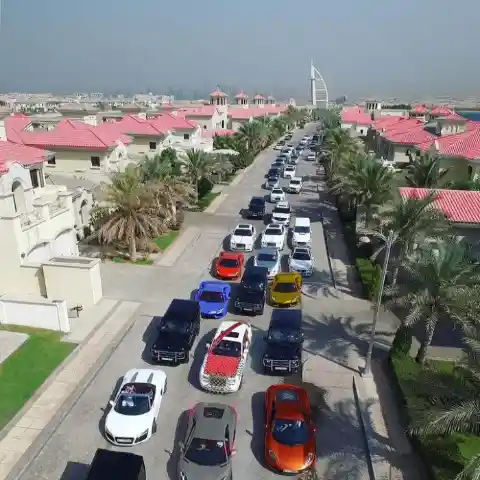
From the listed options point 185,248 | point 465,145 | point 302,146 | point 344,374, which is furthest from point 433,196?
point 302,146

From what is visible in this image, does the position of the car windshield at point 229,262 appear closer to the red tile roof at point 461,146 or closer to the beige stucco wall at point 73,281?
the beige stucco wall at point 73,281

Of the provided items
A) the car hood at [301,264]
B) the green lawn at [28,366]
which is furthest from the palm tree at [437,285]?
the green lawn at [28,366]

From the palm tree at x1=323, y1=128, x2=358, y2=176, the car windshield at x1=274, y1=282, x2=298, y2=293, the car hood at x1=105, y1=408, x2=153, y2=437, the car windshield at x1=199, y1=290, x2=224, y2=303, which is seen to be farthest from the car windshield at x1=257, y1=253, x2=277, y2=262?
the palm tree at x1=323, y1=128, x2=358, y2=176

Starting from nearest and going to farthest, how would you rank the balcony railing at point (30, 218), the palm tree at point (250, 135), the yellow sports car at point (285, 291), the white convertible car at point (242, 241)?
the balcony railing at point (30, 218) < the yellow sports car at point (285, 291) < the white convertible car at point (242, 241) < the palm tree at point (250, 135)

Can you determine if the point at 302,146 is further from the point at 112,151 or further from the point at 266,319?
the point at 266,319

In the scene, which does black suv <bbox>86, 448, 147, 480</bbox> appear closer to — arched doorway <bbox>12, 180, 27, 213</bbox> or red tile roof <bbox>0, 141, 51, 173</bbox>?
arched doorway <bbox>12, 180, 27, 213</bbox>

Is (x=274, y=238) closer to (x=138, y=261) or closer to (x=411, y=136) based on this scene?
(x=138, y=261)

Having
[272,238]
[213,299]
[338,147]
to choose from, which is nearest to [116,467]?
[213,299]
